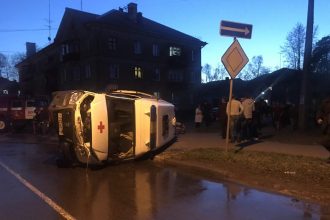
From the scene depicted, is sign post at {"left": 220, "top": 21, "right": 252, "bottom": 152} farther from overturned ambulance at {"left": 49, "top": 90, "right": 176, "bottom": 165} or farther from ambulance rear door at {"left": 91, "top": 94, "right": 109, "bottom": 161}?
ambulance rear door at {"left": 91, "top": 94, "right": 109, "bottom": 161}

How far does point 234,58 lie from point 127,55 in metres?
42.4

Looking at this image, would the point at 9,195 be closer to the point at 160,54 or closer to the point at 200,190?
the point at 200,190

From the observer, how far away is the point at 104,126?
1111 centimetres

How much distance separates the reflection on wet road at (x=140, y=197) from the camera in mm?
6906

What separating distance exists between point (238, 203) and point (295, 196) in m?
1.08

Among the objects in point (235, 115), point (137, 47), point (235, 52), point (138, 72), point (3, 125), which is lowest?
point (3, 125)

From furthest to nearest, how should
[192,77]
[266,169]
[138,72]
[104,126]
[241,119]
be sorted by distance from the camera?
[192,77] → [138,72] → [241,119] → [104,126] → [266,169]

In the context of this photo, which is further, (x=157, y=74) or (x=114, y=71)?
(x=157, y=74)

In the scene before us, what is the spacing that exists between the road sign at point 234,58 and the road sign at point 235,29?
0.29m

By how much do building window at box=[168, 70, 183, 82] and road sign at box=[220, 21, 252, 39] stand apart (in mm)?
47138

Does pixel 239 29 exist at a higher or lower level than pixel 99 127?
higher

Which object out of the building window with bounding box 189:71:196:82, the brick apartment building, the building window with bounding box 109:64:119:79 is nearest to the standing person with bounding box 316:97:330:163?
the brick apartment building

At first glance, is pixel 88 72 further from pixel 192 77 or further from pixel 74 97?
pixel 74 97

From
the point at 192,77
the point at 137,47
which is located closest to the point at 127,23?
the point at 137,47
